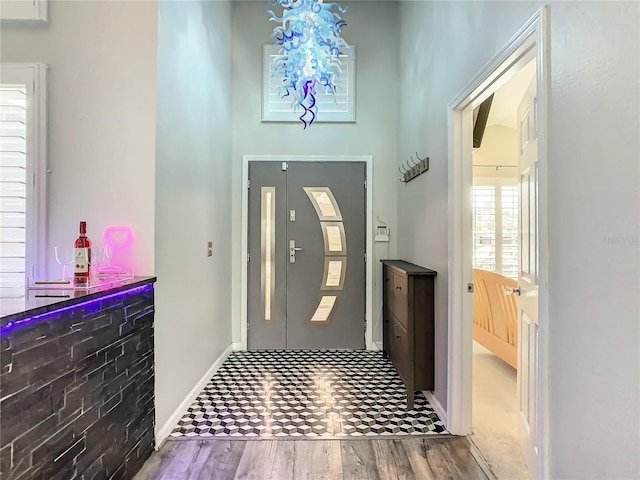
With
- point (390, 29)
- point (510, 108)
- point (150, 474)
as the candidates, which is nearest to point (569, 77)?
point (150, 474)

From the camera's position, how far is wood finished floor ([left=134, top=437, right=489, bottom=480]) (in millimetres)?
1896

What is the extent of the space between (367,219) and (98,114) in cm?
264

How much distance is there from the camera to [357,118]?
3980mm

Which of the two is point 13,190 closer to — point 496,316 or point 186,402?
point 186,402

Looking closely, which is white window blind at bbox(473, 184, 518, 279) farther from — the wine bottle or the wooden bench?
the wine bottle

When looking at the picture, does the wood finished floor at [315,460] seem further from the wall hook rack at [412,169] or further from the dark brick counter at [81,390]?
the wall hook rack at [412,169]

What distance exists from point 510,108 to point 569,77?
12.4 ft

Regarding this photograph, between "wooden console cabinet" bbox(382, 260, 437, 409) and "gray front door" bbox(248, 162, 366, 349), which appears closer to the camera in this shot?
"wooden console cabinet" bbox(382, 260, 437, 409)

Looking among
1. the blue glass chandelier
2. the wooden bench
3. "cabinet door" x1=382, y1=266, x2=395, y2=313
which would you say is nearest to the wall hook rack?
"cabinet door" x1=382, y1=266, x2=395, y2=313

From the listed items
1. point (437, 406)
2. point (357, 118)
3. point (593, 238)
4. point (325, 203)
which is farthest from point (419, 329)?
point (357, 118)

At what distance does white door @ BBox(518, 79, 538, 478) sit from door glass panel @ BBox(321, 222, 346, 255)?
2.05 meters

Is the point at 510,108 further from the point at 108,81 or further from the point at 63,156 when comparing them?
the point at 63,156

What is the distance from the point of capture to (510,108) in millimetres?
4488

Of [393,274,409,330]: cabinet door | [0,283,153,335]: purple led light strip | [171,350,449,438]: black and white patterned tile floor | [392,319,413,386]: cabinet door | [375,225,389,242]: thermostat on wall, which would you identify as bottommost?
[171,350,449,438]: black and white patterned tile floor
